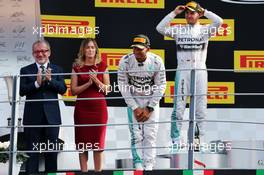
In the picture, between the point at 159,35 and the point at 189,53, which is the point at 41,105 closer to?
the point at 189,53

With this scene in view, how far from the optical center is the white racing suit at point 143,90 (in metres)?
8.76

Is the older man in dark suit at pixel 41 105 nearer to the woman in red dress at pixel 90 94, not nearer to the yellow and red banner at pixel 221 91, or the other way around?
the woman in red dress at pixel 90 94

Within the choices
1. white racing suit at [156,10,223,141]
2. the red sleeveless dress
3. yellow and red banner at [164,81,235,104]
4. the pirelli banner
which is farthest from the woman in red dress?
yellow and red banner at [164,81,235,104]

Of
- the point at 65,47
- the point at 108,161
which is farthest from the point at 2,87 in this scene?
the point at 108,161

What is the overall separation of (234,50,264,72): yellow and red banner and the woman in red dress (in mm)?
2179

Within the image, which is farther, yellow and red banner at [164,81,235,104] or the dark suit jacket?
yellow and red banner at [164,81,235,104]

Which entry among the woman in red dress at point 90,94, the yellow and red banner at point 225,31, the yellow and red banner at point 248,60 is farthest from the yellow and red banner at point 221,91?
the woman in red dress at point 90,94

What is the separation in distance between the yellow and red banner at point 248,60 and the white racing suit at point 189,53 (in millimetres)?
692

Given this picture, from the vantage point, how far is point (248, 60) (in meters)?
10.4

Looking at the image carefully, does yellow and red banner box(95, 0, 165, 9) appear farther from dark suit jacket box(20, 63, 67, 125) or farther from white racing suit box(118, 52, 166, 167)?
dark suit jacket box(20, 63, 67, 125)

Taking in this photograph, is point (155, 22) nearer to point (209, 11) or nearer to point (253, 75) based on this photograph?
point (209, 11)

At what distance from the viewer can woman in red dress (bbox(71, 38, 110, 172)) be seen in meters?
8.78

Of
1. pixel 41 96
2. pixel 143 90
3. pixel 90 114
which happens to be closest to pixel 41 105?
pixel 41 96

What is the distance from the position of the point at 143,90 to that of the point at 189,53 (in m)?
1.16
